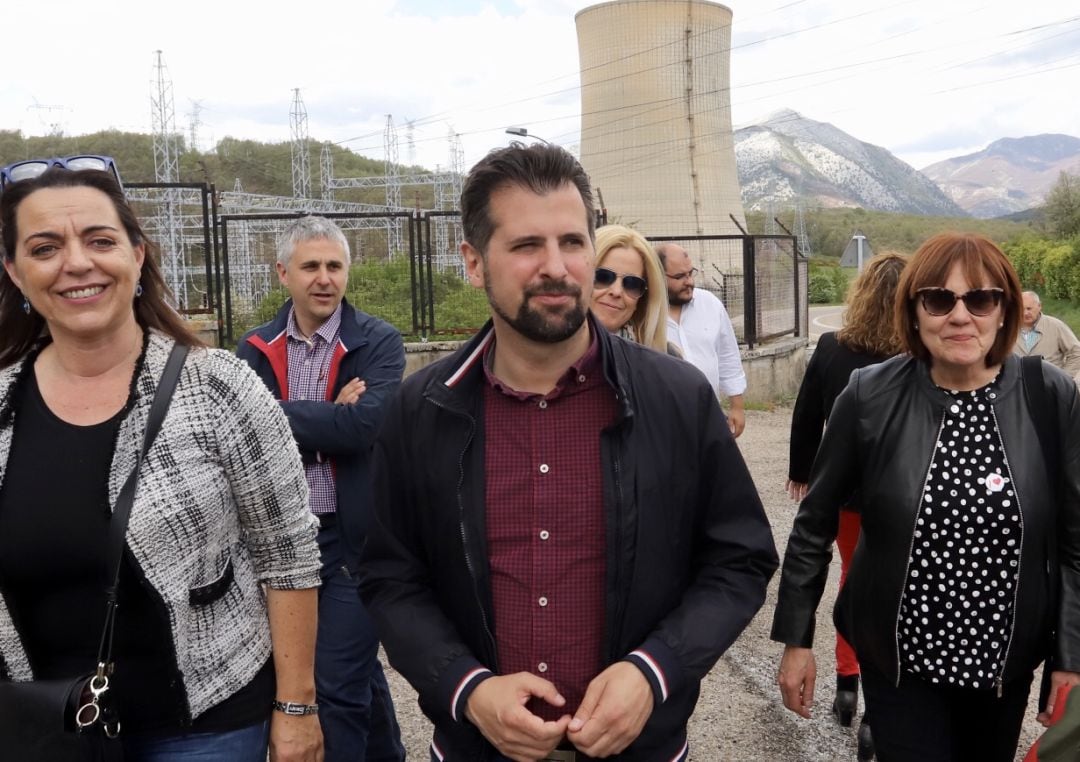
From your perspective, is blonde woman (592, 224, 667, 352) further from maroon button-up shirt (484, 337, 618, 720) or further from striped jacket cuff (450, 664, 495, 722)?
striped jacket cuff (450, 664, 495, 722)

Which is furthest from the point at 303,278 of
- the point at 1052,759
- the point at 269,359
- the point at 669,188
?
the point at 669,188

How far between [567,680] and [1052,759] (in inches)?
33.7

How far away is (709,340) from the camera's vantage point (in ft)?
15.4

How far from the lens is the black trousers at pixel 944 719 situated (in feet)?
7.27

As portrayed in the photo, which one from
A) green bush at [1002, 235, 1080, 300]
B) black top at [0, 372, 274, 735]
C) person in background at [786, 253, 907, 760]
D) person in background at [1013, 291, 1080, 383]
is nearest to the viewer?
black top at [0, 372, 274, 735]

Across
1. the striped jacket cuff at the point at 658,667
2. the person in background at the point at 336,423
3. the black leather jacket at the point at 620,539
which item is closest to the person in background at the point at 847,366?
the person in background at the point at 336,423

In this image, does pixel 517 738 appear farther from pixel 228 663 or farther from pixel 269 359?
pixel 269 359

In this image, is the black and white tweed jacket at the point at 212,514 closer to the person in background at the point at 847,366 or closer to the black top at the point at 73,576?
the black top at the point at 73,576

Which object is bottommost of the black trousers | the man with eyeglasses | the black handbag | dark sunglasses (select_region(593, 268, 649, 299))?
the black trousers

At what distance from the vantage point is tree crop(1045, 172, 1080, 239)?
32.8 meters

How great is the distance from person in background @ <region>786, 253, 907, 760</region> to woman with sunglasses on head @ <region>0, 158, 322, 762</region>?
2319 mm

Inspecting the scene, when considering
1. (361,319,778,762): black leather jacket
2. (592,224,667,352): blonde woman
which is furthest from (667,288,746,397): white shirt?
(361,319,778,762): black leather jacket

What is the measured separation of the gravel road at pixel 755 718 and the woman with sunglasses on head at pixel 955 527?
126cm

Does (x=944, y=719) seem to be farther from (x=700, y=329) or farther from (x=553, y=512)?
(x=700, y=329)
